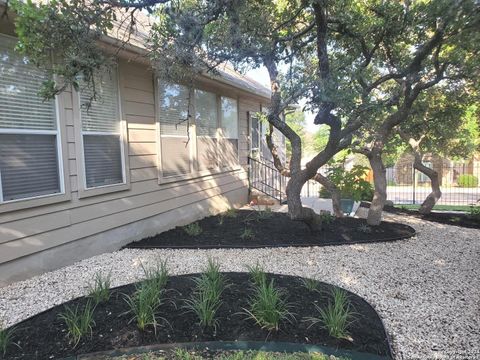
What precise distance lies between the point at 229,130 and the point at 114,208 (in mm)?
4574

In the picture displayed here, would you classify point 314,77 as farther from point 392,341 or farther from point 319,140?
point 319,140

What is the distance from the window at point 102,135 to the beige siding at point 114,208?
0.52 feet

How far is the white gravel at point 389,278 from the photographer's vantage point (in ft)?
9.09

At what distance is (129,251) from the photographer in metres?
5.01

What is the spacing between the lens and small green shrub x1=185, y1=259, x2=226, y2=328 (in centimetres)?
275

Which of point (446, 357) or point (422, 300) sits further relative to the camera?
point (422, 300)

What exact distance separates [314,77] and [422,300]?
280 centimetres

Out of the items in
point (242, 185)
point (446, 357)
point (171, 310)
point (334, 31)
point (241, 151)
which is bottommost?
point (446, 357)

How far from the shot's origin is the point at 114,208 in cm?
500

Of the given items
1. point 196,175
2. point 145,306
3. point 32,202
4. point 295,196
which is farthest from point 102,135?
point 295,196

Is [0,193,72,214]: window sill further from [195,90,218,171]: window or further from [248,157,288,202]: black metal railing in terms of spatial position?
[248,157,288,202]: black metal railing

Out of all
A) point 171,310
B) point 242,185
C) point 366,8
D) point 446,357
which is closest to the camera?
point 446,357

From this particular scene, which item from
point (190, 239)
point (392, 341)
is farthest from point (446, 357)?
point (190, 239)

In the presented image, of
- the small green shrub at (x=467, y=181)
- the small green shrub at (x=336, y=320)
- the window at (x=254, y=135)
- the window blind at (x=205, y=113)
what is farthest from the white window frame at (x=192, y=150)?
the small green shrub at (x=467, y=181)
